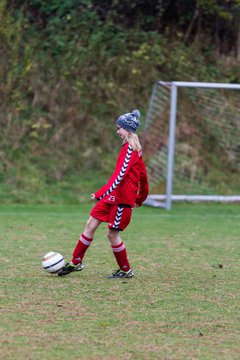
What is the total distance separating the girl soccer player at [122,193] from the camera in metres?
7.59

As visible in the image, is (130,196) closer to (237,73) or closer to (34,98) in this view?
(34,98)

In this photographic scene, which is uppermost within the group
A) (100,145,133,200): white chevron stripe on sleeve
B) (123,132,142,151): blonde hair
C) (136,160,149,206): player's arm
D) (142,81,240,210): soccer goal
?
(123,132,142,151): blonde hair

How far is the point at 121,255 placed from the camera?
7859 millimetres

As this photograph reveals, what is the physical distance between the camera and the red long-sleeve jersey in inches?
298

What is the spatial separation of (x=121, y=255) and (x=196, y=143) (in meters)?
9.33

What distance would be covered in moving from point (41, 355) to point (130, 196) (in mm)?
2836

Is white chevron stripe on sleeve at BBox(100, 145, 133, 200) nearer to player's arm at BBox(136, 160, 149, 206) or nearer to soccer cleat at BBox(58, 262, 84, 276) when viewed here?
player's arm at BBox(136, 160, 149, 206)

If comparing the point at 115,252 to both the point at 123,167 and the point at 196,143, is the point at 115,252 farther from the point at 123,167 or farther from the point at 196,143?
the point at 196,143

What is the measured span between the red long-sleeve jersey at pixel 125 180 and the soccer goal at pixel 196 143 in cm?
731

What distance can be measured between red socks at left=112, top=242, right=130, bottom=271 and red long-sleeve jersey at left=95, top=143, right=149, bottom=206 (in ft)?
1.39

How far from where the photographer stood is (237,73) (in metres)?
18.6

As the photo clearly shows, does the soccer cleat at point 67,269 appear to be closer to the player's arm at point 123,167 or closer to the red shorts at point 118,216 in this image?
the red shorts at point 118,216

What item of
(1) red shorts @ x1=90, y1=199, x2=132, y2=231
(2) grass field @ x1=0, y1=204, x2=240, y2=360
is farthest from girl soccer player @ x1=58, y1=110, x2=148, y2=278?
(2) grass field @ x1=0, y1=204, x2=240, y2=360

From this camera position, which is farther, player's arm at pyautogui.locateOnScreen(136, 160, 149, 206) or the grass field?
player's arm at pyautogui.locateOnScreen(136, 160, 149, 206)
